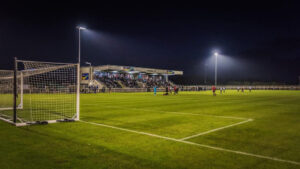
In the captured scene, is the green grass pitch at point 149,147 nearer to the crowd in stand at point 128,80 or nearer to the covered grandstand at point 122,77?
the covered grandstand at point 122,77

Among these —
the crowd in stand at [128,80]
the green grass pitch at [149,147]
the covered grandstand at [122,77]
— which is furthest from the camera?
the crowd in stand at [128,80]

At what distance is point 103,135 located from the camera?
24.1ft

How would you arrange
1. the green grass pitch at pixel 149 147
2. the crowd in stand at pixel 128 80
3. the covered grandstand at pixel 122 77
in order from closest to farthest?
the green grass pitch at pixel 149 147 < the covered grandstand at pixel 122 77 < the crowd in stand at pixel 128 80

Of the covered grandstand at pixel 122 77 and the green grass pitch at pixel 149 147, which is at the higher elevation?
the covered grandstand at pixel 122 77

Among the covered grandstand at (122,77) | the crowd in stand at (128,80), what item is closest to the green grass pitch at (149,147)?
the covered grandstand at (122,77)

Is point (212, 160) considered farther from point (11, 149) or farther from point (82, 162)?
point (11, 149)

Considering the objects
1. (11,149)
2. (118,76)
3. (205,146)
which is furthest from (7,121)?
(118,76)

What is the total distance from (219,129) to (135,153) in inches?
169

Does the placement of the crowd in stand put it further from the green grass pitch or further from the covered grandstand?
the green grass pitch

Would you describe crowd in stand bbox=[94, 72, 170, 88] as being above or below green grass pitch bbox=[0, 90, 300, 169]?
above

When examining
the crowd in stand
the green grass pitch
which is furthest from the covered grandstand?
the green grass pitch

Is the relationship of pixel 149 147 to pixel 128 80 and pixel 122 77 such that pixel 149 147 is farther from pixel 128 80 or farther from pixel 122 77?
pixel 122 77

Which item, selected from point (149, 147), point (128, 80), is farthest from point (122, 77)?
point (149, 147)

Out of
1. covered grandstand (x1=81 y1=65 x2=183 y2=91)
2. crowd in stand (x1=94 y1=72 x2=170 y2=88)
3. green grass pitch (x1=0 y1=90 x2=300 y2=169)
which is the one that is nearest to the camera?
green grass pitch (x1=0 y1=90 x2=300 y2=169)
